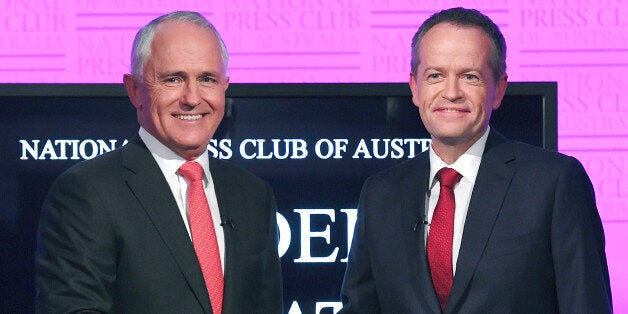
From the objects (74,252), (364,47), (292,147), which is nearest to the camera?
(74,252)

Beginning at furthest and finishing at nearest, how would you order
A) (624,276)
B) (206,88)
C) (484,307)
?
1. (624,276)
2. (206,88)
3. (484,307)

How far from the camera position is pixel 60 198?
2408 mm

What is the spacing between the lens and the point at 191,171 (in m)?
2.54

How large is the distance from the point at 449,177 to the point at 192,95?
62 centimetres

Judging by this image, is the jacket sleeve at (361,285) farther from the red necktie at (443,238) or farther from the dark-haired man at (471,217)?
the red necktie at (443,238)

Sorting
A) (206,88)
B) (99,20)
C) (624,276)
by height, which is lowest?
(624,276)

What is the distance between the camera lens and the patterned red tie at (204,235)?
245 centimetres

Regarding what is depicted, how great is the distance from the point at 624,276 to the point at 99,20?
83.7 inches

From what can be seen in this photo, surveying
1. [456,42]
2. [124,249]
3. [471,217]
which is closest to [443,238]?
[471,217]

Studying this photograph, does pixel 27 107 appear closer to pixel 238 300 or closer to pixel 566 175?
pixel 238 300

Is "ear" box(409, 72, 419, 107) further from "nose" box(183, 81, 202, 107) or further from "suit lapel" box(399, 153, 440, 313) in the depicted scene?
"nose" box(183, 81, 202, 107)

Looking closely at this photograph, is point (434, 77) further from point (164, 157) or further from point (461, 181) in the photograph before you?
point (164, 157)

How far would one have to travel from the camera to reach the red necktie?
2.41 m

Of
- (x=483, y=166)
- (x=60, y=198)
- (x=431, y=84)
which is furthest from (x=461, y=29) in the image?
(x=60, y=198)
